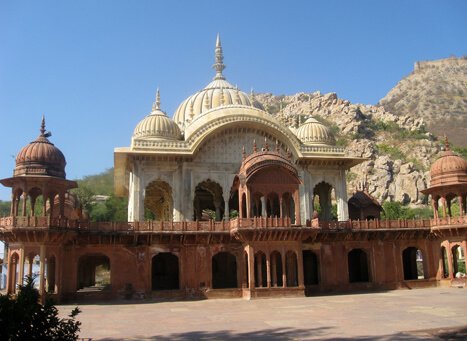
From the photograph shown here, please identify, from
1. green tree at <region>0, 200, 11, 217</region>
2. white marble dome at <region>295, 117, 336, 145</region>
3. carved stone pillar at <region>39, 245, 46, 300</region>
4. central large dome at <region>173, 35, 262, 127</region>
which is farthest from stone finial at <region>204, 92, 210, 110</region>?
green tree at <region>0, 200, 11, 217</region>

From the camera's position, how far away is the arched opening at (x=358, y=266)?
97.2 ft

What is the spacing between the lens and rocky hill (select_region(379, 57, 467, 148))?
11269cm

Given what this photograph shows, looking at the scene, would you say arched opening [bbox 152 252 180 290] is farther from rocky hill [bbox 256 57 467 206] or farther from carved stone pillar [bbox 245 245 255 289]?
rocky hill [bbox 256 57 467 206]

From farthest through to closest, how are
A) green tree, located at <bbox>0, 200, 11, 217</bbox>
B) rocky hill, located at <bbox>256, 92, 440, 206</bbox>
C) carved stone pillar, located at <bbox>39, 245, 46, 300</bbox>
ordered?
1. green tree, located at <bbox>0, 200, 11, 217</bbox>
2. rocky hill, located at <bbox>256, 92, 440, 206</bbox>
3. carved stone pillar, located at <bbox>39, 245, 46, 300</bbox>

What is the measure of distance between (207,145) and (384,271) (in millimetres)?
11531

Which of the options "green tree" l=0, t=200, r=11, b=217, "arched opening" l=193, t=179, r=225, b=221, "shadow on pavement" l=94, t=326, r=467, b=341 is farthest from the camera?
"green tree" l=0, t=200, r=11, b=217

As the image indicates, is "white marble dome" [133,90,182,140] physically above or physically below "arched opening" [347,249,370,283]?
above

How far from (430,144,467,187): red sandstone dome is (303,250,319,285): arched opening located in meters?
7.71

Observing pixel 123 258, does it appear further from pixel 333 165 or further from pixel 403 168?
pixel 403 168

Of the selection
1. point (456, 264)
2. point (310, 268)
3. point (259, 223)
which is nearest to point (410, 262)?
point (456, 264)

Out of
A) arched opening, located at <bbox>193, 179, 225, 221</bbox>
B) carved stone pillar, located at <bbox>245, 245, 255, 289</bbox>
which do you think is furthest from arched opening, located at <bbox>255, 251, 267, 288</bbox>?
arched opening, located at <bbox>193, 179, 225, 221</bbox>

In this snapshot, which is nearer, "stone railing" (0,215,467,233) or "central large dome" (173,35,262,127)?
"stone railing" (0,215,467,233)

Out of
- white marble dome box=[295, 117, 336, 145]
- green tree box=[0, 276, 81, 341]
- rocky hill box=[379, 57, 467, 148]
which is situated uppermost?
rocky hill box=[379, 57, 467, 148]

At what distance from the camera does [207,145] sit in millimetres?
26734
